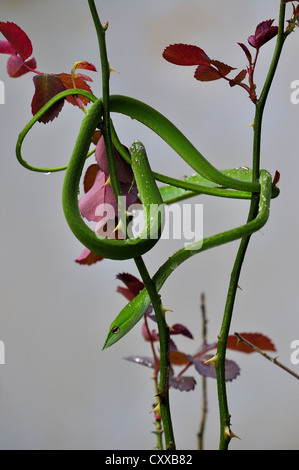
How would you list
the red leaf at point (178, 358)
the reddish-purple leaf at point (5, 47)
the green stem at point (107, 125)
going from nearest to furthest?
the green stem at point (107, 125), the reddish-purple leaf at point (5, 47), the red leaf at point (178, 358)

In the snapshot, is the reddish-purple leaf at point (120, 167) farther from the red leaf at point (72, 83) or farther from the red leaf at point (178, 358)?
the red leaf at point (178, 358)

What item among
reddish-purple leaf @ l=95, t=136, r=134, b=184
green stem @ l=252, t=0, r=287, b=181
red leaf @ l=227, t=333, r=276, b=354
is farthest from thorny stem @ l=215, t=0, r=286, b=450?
red leaf @ l=227, t=333, r=276, b=354

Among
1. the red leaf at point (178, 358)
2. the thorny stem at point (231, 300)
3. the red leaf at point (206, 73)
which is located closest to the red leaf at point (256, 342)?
the red leaf at point (178, 358)

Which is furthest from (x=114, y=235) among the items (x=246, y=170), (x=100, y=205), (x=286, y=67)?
(x=286, y=67)

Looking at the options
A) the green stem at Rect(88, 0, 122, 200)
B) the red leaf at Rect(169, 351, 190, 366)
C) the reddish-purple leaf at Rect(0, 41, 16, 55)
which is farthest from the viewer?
the red leaf at Rect(169, 351, 190, 366)

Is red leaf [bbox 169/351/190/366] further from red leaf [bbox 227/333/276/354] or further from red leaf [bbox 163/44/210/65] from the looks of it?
red leaf [bbox 163/44/210/65]

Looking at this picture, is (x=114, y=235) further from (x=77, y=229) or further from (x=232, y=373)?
(x=232, y=373)

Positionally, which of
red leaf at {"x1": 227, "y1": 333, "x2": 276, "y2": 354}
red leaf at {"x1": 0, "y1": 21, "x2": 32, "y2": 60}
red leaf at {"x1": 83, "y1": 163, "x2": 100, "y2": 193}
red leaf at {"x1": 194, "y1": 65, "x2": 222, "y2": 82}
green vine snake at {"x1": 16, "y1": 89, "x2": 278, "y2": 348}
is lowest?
red leaf at {"x1": 227, "y1": 333, "x2": 276, "y2": 354}
